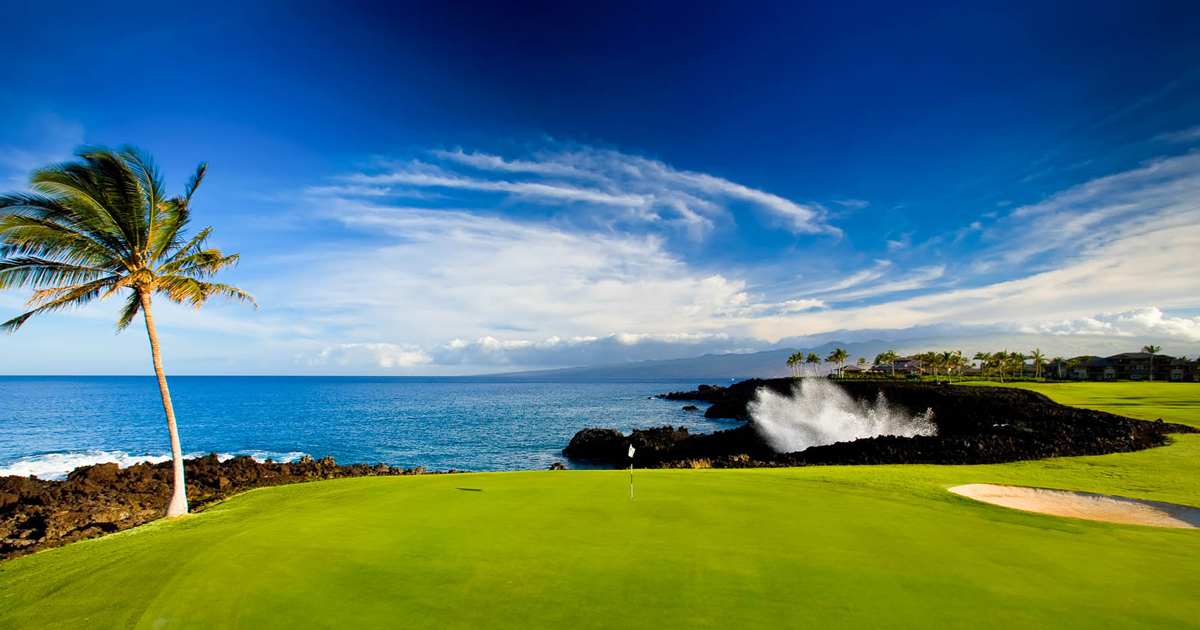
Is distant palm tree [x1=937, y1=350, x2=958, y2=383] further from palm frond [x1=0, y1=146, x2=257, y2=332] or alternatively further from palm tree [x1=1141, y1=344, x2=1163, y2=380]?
palm frond [x1=0, y1=146, x2=257, y2=332]

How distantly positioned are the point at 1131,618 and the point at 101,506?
68.8 ft

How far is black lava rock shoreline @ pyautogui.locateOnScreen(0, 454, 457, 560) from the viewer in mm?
11234

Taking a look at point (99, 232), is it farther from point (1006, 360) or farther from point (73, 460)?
point (1006, 360)

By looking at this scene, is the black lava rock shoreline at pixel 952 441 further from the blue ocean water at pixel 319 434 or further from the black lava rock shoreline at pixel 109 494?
the black lava rock shoreline at pixel 109 494

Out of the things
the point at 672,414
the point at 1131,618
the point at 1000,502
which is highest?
the point at 1131,618

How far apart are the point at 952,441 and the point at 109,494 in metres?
30.6

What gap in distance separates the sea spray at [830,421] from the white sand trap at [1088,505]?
54.4ft

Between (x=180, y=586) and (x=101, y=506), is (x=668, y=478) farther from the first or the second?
(x=101, y=506)

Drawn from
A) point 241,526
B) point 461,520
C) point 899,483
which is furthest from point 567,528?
point 899,483

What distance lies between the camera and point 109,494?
1688cm

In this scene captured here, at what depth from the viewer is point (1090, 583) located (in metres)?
5.64

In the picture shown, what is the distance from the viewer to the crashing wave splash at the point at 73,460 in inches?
1084

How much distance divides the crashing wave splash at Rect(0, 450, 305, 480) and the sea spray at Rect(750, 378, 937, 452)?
1315 inches

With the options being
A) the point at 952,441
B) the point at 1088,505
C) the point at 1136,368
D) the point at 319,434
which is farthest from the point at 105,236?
the point at 1136,368
